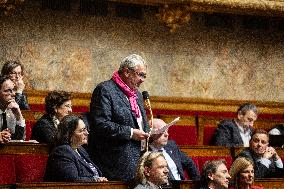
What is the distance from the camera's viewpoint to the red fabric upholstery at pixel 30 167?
1928 millimetres

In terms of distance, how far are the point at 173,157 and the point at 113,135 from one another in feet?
1.35

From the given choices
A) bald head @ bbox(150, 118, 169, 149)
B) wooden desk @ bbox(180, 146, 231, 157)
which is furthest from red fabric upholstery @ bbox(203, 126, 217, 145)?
bald head @ bbox(150, 118, 169, 149)

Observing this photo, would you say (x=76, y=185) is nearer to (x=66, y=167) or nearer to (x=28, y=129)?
(x=66, y=167)

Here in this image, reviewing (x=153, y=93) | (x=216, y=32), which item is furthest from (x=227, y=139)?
(x=216, y=32)

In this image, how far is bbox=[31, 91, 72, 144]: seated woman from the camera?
7.00ft

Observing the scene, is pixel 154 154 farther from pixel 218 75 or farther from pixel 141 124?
pixel 218 75

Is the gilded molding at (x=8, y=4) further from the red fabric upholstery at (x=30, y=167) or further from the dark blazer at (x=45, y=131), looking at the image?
the red fabric upholstery at (x=30, y=167)

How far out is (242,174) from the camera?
2.05 m

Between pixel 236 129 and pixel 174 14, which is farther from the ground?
pixel 174 14

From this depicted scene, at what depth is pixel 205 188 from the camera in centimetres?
192

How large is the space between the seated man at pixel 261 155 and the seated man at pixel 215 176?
0.45 metres

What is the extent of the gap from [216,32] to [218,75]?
0.23 meters

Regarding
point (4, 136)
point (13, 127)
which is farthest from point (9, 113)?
point (4, 136)

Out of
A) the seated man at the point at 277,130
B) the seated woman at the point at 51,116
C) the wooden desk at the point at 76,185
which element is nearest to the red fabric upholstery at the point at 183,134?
the seated man at the point at 277,130
